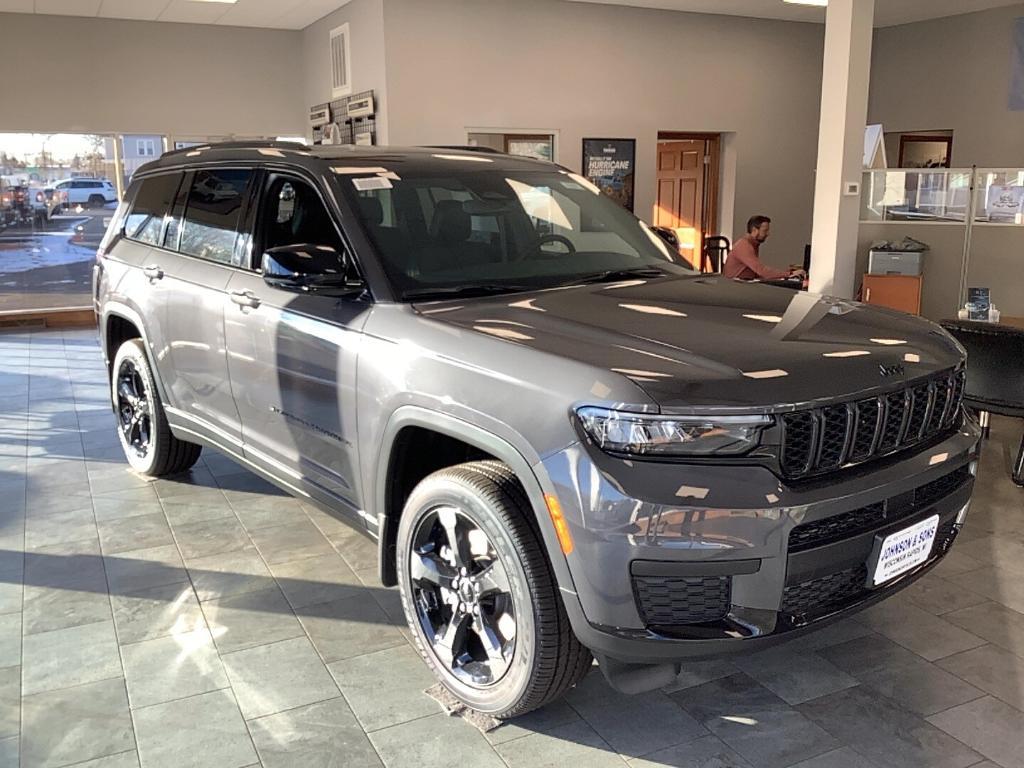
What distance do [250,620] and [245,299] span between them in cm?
113

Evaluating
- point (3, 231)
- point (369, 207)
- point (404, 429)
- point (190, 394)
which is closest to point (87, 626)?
point (190, 394)

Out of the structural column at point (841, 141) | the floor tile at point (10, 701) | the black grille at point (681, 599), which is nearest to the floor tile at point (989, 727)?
the black grille at point (681, 599)

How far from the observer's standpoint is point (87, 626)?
9.85 ft

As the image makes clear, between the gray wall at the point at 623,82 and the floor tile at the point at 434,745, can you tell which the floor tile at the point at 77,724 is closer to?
the floor tile at the point at 434,745

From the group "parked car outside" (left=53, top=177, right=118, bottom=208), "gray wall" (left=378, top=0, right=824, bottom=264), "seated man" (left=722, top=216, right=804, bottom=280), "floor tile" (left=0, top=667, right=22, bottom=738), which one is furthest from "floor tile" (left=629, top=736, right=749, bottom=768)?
"parked car outside" (left=53, top=177, right=118, bottom=208)

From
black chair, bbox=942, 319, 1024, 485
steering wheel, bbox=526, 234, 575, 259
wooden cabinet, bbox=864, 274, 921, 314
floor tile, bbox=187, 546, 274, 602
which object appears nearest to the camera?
steering wheel, bbox=526, 234, 575, 259

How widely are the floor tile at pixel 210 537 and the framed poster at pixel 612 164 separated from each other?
7.19 m

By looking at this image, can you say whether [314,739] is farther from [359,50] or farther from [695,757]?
[359,50]

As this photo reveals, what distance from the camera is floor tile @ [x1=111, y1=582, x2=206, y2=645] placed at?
2.96 meters

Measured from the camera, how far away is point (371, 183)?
2.95 metres

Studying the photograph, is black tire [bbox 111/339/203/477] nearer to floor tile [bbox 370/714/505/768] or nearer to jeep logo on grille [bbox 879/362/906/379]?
floor tile [bbox 370/714/505/768]

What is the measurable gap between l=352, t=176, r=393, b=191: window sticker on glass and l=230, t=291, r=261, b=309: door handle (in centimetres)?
57

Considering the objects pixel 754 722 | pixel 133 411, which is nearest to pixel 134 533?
pixel 133 411

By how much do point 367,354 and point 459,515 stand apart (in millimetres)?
561
